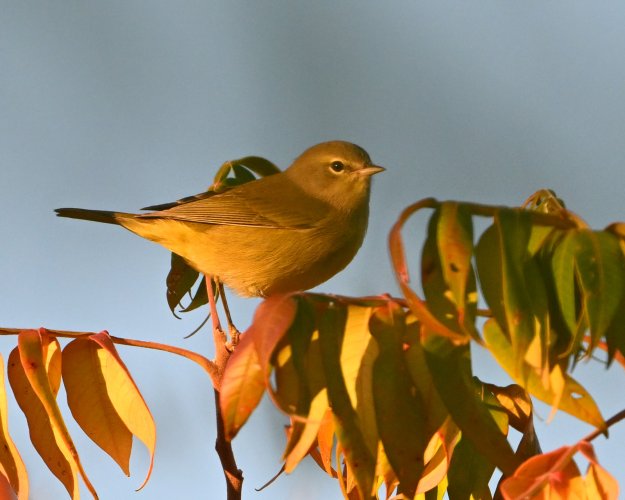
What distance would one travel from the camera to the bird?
175 inches

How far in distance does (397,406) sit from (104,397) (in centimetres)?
91

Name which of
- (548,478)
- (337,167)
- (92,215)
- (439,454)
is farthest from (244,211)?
(548,478)

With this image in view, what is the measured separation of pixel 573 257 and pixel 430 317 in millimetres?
376

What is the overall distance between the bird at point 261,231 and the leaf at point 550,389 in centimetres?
229

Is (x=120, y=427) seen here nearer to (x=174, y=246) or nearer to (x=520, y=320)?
(x=520, y=320)

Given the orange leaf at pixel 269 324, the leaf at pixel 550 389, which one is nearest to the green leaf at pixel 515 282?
the leaf at pixel 550 389

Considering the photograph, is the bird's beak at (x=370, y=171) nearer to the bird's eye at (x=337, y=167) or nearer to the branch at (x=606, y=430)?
the bird's eye at (x=337, y=167)

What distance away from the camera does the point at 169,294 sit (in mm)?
3609

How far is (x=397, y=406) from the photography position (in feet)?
6.70

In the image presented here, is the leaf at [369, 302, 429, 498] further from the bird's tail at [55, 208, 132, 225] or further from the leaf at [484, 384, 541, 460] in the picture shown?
the bird's tail at [55, 208, 132, 225]

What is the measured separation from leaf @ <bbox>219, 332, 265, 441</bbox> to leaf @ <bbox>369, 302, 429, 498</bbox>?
0.33 m

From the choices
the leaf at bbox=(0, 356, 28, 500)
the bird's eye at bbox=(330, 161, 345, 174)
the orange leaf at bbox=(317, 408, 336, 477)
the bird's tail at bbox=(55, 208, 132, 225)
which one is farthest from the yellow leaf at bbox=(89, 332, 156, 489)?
the bird's eye at bbox=(330, 161, 345, 174)

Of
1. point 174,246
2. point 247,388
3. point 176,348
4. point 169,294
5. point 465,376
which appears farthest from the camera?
point 174,246

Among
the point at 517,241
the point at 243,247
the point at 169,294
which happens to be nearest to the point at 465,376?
the point at 517,241
